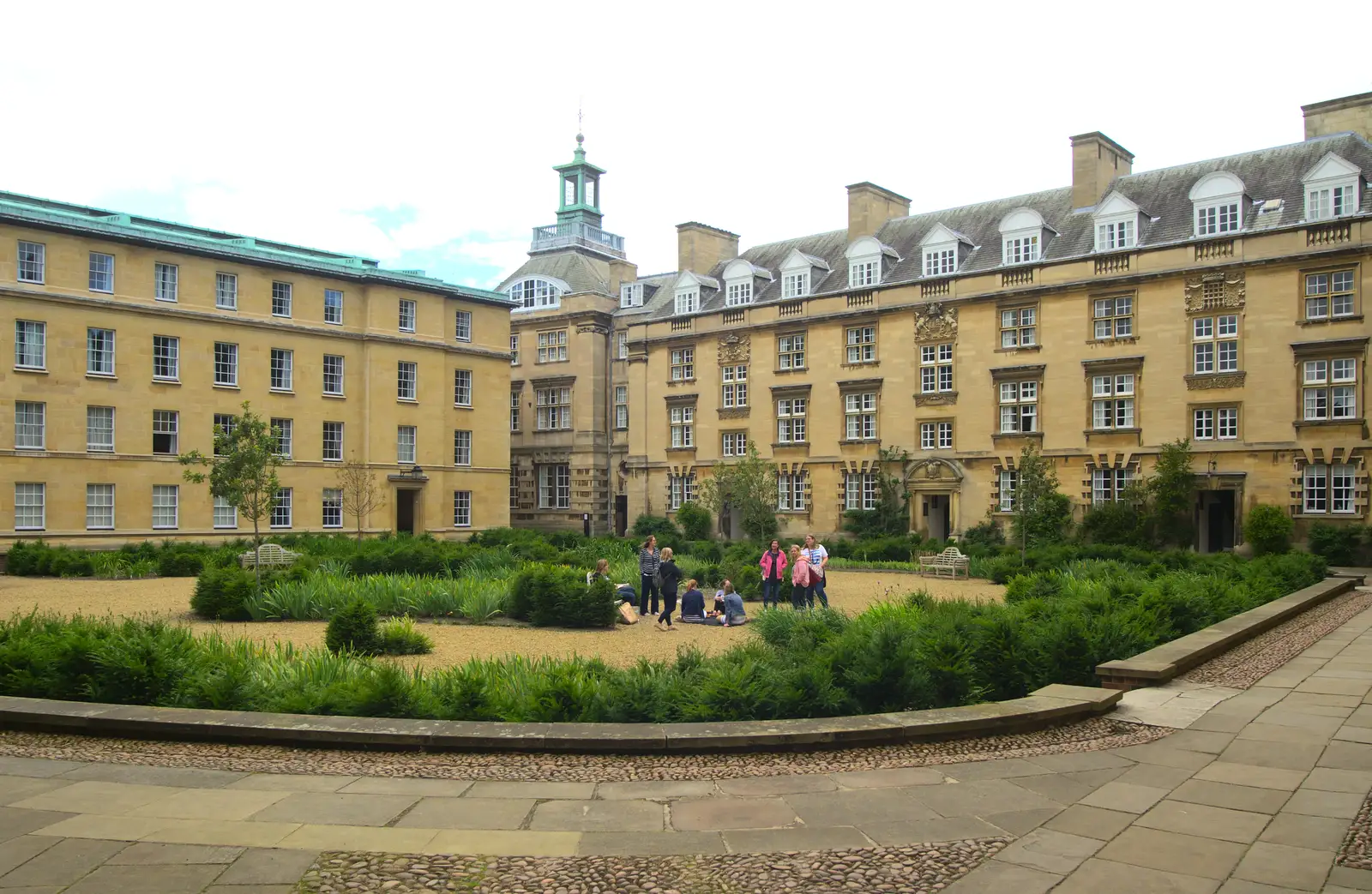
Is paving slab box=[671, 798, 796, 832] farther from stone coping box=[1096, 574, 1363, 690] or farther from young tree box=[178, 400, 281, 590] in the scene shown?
young tree box=[178, 400, 281, 590]

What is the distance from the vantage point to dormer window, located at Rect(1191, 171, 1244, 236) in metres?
36.9

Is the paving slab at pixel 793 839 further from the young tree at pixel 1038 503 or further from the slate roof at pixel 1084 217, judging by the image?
the slate roof at pixel 1084 217

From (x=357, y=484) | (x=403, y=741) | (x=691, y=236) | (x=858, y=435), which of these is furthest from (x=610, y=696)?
(x=691, y=236)

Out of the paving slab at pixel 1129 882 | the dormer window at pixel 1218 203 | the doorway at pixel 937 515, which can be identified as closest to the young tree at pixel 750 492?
the doorway at pixel 937 515

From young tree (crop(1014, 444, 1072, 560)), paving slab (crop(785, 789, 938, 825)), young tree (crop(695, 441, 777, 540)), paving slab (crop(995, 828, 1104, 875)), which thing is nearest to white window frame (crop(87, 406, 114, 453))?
young tree (crop(695, 441, 777, 540))

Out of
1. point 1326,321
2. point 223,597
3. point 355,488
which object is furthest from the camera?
point 355,488

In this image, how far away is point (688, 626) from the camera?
776 inches

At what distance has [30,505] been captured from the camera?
116ft

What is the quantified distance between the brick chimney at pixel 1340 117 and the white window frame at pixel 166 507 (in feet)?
146

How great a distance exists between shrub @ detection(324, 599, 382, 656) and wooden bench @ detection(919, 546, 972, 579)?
21.1 metres

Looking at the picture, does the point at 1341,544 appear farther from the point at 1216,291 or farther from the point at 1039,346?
the point at 1039,346

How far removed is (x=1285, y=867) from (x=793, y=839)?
2854 millimetres

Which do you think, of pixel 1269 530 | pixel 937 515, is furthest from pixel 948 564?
pixel 937 515

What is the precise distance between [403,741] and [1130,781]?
5815 mm
